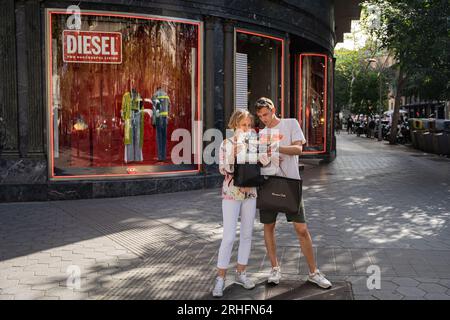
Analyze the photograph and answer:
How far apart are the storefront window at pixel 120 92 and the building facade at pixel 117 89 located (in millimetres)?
21

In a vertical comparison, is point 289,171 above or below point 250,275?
above

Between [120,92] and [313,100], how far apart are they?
376 inches

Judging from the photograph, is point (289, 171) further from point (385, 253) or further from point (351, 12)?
point (351, 12)

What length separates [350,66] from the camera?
5934 centimetres

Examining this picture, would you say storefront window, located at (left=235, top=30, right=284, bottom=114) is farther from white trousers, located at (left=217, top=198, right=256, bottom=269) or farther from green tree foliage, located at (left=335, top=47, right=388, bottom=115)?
green tree foliage, located at (left=335, top=47, right=388, bottom=115)

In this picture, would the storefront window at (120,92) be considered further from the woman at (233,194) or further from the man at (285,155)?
the man at (285,155)

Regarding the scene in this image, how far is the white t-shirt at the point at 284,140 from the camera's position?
444 cm

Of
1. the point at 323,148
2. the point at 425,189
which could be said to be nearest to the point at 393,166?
the point at 323,148

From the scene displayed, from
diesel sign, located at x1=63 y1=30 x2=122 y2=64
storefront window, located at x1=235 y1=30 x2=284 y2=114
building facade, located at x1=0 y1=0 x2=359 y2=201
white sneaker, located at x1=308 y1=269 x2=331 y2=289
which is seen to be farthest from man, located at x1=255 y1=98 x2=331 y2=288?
storefront window, located at x1=235 y1=30 x2=284 y2=114

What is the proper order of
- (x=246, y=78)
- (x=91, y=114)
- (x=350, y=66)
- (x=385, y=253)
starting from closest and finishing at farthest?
1. (x=385, y=253)
2. (x=91, y=114)
3. (x=246, y=78)
4. (x=350, y=66)

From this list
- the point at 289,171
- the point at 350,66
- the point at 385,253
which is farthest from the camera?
the point at 350,66

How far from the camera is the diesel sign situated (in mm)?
9914

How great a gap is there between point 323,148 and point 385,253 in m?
12.7

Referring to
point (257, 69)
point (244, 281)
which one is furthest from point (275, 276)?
point (257, 69)
